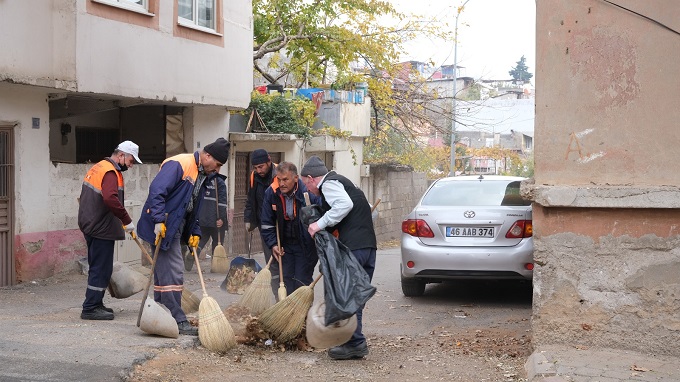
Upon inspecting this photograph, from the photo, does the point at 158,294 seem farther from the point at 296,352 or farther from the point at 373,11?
the point at 373,11

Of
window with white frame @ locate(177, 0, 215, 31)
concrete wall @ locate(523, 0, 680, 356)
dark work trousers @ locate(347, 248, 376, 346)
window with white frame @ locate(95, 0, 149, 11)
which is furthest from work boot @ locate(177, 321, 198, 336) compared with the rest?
window with white frame @ locate(177, 0, 215, 31)

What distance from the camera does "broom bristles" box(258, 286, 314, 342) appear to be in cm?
734

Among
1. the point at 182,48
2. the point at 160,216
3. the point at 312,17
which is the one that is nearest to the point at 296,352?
the point at 160,216

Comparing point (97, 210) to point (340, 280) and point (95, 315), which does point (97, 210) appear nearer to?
point (95, 315)

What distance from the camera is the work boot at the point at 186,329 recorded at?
760 centimetres

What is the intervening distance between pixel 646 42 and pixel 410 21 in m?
15.8

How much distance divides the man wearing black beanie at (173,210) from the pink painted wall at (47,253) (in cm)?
409

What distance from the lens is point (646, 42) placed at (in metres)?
6.89

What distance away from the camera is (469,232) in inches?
387

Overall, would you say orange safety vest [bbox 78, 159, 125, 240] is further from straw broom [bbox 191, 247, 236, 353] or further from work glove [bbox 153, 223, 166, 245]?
straw broom [bbox 191, 247, 236, 353]

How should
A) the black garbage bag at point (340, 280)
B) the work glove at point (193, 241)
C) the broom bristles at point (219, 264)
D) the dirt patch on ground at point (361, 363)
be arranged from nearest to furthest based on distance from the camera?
the dirt patch on ground at point (361, 363)
the black garbage bag at point (340, 280)
the work glove at point (193, 241)
the broom bristles at point (219, 264)

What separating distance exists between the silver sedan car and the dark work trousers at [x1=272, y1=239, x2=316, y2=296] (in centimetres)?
201

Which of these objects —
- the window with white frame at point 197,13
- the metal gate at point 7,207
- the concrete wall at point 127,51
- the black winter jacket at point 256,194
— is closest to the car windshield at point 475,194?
the black winter jacket at point 256,194

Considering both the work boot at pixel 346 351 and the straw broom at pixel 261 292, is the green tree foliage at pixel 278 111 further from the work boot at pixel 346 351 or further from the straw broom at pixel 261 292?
the work boot at pixel 346 351
